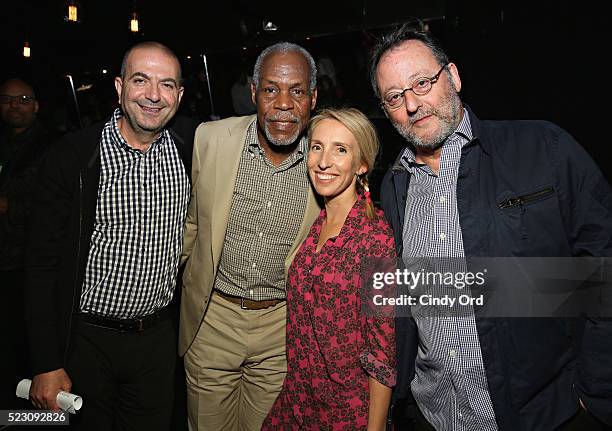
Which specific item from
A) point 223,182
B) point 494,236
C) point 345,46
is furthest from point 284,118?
point 345,46

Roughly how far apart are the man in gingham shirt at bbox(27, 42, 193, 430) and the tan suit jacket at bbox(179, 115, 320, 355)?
10 cm

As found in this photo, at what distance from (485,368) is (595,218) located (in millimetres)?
608

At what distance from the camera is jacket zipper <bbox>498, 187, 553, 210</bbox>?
1414 millimetres

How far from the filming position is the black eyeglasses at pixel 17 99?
332 centimetres

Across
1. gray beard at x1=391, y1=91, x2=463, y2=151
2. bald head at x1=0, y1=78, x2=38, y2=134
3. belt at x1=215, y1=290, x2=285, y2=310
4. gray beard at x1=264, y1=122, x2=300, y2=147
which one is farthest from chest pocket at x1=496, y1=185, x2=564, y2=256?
bald head at x1=0, y1=78, x2=38, y2=134

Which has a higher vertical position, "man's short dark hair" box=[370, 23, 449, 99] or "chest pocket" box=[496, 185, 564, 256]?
"man's short dark hair" box=[370, 23, 449, 99]

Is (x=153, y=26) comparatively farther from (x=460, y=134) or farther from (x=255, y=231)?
(x=460, y=134)

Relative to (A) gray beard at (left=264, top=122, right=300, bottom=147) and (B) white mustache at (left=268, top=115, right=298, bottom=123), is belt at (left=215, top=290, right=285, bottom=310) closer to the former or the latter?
(A) gray beard at (left=264, top=122, right=300, bottom=147)

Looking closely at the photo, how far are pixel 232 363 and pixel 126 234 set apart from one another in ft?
2.85

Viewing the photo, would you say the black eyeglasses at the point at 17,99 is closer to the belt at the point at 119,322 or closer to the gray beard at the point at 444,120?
the belt at the point at 119,322

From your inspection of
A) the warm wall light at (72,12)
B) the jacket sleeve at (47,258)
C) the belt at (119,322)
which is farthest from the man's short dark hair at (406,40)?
the warm wall light at (72,12)

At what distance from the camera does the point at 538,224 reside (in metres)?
1.41

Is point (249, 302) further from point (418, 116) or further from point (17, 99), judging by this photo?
point (17, 99)

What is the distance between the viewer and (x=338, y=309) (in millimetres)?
1645
